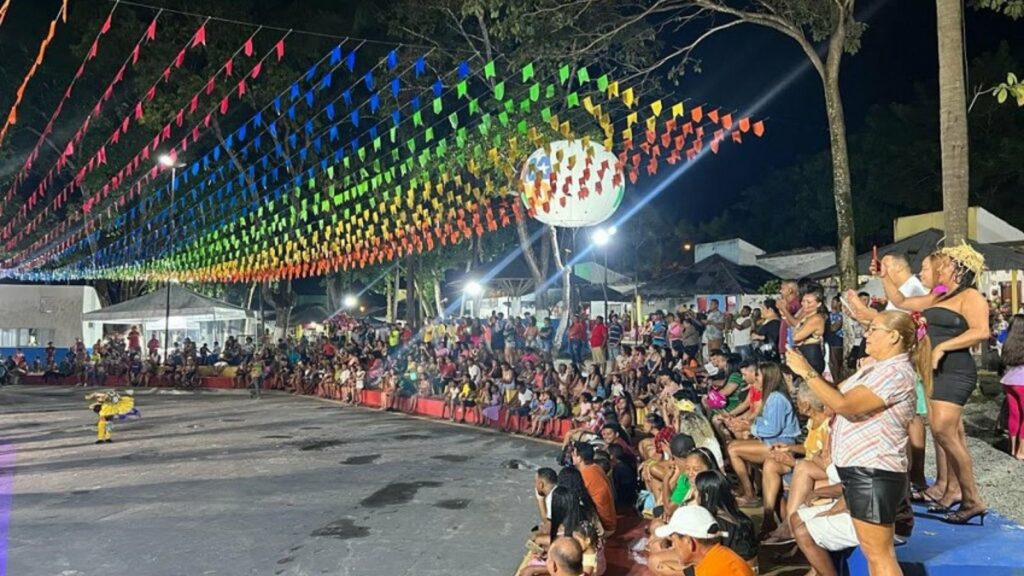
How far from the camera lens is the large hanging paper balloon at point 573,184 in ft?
47.4

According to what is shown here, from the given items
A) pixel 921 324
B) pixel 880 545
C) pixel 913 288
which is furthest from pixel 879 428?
pixel 913 288

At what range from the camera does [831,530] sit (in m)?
4.20

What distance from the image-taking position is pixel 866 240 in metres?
28.2

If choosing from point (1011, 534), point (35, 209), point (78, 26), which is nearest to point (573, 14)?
point (1011, 534)

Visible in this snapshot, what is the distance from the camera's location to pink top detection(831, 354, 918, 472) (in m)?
3.61

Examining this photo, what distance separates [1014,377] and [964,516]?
199 centimetres

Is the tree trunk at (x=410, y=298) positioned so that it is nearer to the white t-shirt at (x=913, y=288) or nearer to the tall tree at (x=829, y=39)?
the tall tree at (x=829, y=39)

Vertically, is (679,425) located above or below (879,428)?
below

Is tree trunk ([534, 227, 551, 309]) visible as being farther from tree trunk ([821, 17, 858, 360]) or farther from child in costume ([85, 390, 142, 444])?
tree trunk ([821, 17, 858, 360])

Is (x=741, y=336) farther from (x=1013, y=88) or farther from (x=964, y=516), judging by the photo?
(x=964, y=516)

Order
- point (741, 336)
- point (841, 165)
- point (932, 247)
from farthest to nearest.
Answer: point (741, 336) → point (932, 247) → point (841, 165)

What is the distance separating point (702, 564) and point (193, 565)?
484 centimetres

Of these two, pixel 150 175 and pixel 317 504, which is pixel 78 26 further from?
pixel 317 504

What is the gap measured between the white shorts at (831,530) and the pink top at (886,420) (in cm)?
53
